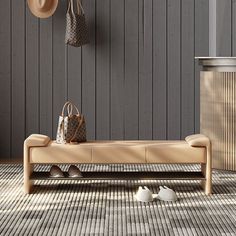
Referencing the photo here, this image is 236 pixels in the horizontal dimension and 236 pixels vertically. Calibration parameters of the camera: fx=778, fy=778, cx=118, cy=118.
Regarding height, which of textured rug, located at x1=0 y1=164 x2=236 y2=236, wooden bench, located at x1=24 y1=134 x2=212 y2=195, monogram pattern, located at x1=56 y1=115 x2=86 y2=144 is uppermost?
monogram pattern, located at x1=56 y1=115 x2=86 y2=144

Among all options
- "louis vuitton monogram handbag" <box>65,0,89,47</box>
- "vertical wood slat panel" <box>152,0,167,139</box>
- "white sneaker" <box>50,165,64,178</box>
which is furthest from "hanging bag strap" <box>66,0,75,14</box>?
"white sneaker" <box>50,165,64,178</box>

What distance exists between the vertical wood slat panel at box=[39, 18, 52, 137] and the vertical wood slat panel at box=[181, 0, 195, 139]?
1253 millimetres

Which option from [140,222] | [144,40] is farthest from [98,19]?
[140,222]

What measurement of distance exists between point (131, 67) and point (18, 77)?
108 cm

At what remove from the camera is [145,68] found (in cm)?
740

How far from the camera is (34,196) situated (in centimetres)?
546

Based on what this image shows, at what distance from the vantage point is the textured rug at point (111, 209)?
441 cm

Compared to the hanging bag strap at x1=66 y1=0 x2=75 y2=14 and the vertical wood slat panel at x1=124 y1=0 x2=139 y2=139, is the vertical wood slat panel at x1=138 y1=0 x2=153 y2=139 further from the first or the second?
the hanging bag strap at x1=66 y1=0 x2=75 y2=14

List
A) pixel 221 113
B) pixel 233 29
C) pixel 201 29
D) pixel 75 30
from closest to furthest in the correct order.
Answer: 1. pixel 221 113
2. pixel 233 29
3. pixel 75 30
4. pixel 201 29

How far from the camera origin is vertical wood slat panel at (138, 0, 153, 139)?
7355 mm

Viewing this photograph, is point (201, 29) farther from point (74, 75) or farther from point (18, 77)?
point (18, 77)

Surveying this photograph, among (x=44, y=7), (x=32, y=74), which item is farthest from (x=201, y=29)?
(x=32, y=74)

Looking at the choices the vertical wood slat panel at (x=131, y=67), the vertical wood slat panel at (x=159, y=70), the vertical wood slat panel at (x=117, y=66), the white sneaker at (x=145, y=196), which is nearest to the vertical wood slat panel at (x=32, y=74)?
the vertical wood slat panel at (x=117, y=66)

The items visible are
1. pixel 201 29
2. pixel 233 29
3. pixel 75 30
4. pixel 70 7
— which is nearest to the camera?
pixel 233 29
